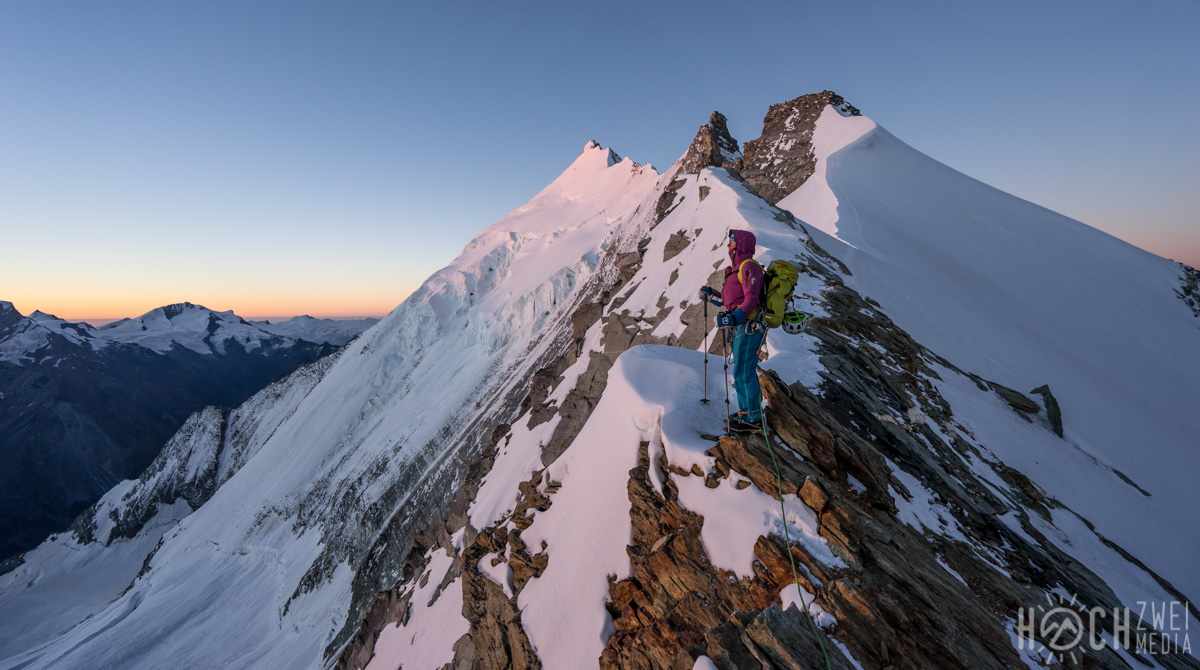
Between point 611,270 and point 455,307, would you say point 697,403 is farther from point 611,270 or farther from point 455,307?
point 455,307

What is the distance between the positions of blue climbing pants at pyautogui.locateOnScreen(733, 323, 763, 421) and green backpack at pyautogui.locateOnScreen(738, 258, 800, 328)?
275 millimetres

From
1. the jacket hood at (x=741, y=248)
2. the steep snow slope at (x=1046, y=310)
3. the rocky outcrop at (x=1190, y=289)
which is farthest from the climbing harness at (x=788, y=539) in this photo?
the rocky outcrop at (x=1190, y=289)

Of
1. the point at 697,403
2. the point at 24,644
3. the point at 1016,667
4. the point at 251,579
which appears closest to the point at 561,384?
the point at 697,403

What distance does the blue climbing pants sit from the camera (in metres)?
Answer: 7.66

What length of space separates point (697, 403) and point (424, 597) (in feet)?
58.1

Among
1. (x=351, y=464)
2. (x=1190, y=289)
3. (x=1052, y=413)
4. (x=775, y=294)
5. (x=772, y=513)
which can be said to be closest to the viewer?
(x=772, y=513)

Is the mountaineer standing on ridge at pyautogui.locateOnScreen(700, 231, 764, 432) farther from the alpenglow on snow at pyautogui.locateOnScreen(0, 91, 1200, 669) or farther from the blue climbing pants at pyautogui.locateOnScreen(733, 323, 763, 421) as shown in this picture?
the alpenglow on snow at pyautogui.locateOnScreen(0, 91, 1200, 669)

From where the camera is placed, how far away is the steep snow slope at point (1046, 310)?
551 inches

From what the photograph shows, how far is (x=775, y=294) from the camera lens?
25.0 ft

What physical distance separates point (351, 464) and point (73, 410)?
506 feet

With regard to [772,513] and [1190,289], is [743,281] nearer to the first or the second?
[772,513]

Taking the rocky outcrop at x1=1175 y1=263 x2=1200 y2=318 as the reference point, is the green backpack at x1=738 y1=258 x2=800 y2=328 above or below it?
below

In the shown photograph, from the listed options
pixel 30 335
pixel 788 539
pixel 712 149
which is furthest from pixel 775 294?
pixel 30 335

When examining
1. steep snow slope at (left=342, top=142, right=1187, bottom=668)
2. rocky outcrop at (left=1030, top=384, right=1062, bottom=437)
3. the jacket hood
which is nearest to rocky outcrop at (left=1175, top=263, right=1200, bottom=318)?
rocky outcrop at (left=1030, top=384, right=1062, bottom=437)
